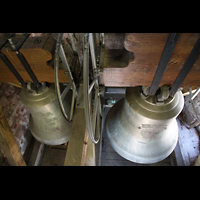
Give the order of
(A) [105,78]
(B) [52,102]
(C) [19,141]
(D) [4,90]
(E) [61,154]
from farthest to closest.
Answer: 1. (E) [61,154]
2. (C) [19,141]
3. (D) [4,90]
4. (B) [52,102]
5. (A) [105,78]

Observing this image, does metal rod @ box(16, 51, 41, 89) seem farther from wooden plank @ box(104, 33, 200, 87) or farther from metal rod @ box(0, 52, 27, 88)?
wooden plank @ box(104, 33, 200, 87)

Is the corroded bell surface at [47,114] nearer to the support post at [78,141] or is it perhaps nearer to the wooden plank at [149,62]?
the support post at [78,141]

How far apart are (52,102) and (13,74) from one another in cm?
33

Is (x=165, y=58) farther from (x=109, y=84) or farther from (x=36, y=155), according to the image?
(x=36, y=155)

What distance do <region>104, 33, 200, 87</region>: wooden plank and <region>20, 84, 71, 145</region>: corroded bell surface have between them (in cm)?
51

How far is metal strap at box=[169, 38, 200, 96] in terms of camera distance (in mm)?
649

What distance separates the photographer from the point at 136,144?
123 cm

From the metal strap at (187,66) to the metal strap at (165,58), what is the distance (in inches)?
3.8

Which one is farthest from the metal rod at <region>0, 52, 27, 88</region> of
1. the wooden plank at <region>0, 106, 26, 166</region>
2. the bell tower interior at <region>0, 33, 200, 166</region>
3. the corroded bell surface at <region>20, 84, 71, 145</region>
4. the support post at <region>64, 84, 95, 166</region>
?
the wooden plank at <region>0, 106, 26, 166</region>

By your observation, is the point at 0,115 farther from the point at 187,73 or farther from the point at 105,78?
the point at 187,73

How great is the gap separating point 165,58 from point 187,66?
137 millimetres

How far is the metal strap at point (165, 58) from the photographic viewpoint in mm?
600

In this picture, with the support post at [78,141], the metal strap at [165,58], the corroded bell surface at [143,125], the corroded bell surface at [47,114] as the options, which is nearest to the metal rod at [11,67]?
the corroded bell surface at [47,114]

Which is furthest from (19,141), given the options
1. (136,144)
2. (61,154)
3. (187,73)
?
(187,73)
